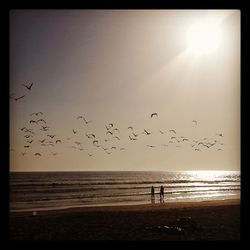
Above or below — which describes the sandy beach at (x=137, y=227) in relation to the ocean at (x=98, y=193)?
above

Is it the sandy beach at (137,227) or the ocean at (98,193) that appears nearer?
the sandy beach at (137,227)

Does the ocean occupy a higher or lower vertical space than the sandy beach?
lower

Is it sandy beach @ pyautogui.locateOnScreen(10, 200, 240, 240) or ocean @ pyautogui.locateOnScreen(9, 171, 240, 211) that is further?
ocean @ pyautogui.locateOnScreen(9, 171, 240, 211)

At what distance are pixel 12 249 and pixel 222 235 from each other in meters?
2.34

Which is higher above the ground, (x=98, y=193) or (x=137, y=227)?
(x=137, y=227)

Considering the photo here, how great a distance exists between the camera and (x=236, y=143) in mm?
3381

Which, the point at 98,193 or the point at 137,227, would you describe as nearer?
the point at 137,227
